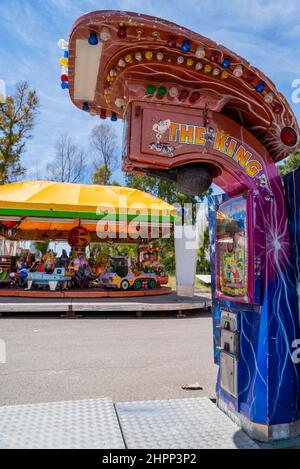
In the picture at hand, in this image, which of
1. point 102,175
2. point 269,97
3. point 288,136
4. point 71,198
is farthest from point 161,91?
point 102,175

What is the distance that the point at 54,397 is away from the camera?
14.4 feet

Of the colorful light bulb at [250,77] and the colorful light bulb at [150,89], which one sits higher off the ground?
the colorful light bulb at [250,77]

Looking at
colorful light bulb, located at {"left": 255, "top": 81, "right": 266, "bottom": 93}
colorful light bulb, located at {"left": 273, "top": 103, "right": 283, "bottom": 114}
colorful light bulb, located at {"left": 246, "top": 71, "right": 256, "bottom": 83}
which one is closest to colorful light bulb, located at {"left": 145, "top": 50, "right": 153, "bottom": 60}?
colorful light bulb, located at {"left": 246, "top": 71, "right": 256, "bottom": 83}

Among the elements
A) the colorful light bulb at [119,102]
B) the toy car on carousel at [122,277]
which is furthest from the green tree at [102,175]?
the colorful light bulb at [119,102]

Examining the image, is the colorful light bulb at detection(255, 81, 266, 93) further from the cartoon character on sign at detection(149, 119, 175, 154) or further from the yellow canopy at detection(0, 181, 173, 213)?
the yellow canopy at detection(0, 181, 173, 213)

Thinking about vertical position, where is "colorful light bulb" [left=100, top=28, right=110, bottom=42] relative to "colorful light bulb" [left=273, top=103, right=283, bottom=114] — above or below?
above

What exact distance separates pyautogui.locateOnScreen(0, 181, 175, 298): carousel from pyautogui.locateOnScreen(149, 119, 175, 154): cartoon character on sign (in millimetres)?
9470

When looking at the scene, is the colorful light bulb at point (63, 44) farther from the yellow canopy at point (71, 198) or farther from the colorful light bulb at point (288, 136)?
the yellow canopy at point (71, 198)

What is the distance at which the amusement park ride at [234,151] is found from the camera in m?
2.92

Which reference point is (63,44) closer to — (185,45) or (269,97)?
(185,45)

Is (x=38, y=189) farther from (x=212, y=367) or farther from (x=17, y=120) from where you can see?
(x=17, y=120)

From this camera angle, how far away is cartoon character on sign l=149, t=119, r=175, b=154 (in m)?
2.94

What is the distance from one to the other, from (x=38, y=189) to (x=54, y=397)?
1052 centimetres
